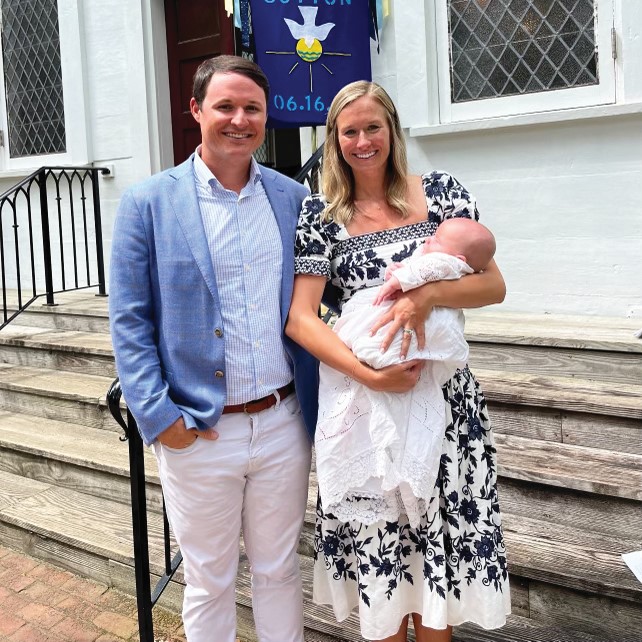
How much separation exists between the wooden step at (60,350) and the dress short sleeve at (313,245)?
2790 millimetres

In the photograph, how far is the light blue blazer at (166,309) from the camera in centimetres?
179

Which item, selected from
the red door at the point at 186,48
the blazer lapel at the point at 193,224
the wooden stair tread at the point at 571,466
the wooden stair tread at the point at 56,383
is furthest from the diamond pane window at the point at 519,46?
the blazer lapel at the point at 193,224

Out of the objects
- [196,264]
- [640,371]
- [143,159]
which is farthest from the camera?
[143,159]

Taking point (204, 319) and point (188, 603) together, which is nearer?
point (204, 319)

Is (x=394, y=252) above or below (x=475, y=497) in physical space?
above

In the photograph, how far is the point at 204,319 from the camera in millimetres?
1802

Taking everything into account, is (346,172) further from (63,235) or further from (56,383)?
(63,235)

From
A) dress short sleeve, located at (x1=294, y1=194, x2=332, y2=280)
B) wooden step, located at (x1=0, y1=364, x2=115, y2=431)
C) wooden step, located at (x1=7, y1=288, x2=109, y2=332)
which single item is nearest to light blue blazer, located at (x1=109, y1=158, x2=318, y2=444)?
dress short sleeve, located at (x1=294, y1=194, x2=332, y2=280)

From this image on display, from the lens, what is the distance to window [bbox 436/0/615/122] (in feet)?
13.0

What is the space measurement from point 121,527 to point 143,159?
3.46m

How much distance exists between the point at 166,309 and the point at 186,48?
Result: 4.57 m

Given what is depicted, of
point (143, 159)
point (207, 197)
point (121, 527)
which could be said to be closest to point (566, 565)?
point (207, 197)

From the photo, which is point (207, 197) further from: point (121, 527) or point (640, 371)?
point (640, 371)

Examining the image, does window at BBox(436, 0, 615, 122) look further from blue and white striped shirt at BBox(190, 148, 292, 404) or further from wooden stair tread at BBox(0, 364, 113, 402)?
blue and white striped shirt at BBox(190, 148, 292, 404)
